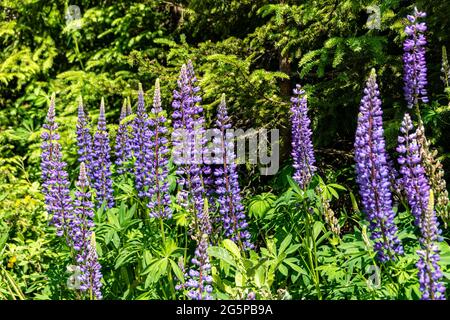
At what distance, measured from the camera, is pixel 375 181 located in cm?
348

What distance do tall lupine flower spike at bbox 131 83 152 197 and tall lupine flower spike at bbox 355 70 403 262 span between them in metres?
1.43

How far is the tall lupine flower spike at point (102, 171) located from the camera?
16.1ft

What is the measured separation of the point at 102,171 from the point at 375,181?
2.28 metres

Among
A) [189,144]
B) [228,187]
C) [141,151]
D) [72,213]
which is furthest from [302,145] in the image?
[72,213]

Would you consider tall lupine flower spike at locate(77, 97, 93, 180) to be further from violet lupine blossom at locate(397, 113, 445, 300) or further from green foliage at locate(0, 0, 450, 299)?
violet lupine blossom at locate(397, 113, 445, 300)

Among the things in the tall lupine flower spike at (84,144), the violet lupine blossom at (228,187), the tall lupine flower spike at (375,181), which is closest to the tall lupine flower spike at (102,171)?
the tall lupine flower spike at (84,144)

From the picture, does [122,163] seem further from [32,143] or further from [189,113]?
[32,143]

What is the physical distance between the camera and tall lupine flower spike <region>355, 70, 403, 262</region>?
3473 mm

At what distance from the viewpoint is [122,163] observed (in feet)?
17.0

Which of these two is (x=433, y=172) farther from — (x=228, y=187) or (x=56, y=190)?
(x=56, y=190)

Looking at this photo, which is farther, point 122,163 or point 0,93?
point 0,93

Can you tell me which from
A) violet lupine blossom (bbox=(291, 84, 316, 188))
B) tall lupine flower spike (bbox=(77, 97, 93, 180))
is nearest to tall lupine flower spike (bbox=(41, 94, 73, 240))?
tall lupine flower spike (bbox=(77, 97, 93, 180))
